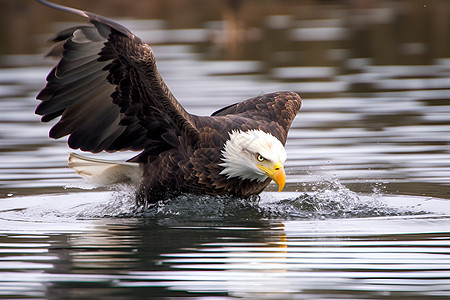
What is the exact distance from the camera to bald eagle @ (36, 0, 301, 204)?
7359mm

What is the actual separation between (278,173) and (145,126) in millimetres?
1165

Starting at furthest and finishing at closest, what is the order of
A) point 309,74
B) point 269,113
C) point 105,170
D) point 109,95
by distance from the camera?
point 309,74 < point 269,113 < point 105,170 < point 109,95

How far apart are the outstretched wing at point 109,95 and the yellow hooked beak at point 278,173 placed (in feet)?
2.07

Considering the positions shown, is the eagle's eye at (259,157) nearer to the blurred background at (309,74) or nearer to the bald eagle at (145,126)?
the bald eagle at (145,126)

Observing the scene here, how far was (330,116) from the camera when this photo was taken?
1248 cm

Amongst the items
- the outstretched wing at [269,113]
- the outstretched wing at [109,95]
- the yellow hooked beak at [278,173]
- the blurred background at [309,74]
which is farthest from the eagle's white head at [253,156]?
the blurred background at [309,74]

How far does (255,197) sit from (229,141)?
25.8 inches

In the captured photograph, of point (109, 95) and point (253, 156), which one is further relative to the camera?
point (109, 95)

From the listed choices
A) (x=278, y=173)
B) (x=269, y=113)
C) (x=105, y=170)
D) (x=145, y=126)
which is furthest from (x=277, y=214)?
(x=105, y=170)

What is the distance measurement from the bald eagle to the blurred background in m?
1.22

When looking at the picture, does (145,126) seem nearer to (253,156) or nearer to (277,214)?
(253,156)

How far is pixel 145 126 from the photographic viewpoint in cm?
791

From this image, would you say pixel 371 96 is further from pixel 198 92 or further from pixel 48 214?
pixel 48 214

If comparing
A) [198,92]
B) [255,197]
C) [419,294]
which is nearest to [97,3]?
[198,92]
